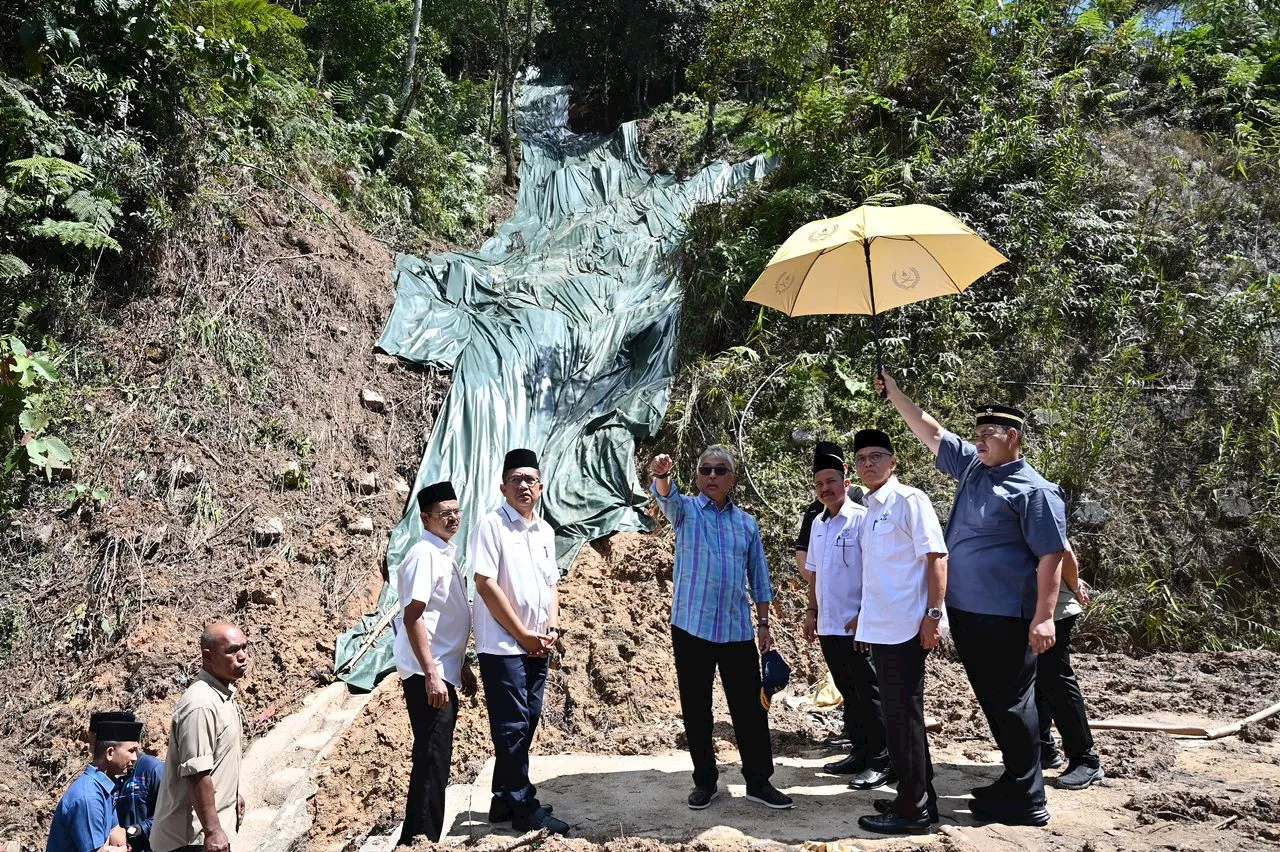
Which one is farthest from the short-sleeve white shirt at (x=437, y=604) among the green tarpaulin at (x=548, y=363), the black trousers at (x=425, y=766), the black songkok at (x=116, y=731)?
the green tarpaulin at (x=548, y=363)

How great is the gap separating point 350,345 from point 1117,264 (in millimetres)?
7653

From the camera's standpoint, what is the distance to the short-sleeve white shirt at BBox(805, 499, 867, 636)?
4.51m

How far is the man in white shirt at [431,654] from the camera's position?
3.74 meters

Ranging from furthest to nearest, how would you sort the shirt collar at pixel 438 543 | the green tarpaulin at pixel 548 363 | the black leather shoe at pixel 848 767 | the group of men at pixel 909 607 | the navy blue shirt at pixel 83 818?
the green tarpaulin at pixel 548 363
the black leather shoe at pixel 848 767
the shirt collar at pixel 438 543
the group of men at pixel 909 607
the navy blue shirt at pixel 83 818

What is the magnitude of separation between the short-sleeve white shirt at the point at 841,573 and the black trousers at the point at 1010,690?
2.15 ft

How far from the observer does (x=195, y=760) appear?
9.89ft

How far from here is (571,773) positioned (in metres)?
5.04

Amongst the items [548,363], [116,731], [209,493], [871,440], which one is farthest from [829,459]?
[548,363]

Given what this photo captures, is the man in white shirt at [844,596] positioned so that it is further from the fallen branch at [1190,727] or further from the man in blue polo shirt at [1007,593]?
the fallen branch at [1190,727]

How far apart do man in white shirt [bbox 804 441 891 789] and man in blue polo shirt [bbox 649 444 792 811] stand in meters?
0.48

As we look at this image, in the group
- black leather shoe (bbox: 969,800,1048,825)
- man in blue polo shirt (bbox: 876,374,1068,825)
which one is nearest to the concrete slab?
black leather shoe (bbox: 969,800,1048,825)

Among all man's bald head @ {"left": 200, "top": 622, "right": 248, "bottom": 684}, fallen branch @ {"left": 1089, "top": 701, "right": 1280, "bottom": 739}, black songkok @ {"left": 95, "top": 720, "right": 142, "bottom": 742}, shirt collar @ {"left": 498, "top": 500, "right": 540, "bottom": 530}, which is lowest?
fallen branch @ {"left": 1089, "top": 701, "right": 1280, "bottom": 739}

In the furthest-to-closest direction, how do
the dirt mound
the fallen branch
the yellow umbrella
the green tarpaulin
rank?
1. the green tarpaulin
2. the dirt mound
3. the fallen branch
4. the yellow umbrella

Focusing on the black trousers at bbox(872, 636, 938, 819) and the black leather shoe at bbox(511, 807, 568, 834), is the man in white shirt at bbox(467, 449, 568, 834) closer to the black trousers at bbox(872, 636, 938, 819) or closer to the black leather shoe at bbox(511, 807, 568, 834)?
the black leather shoe at bbox(511, 807, 568, 834)
